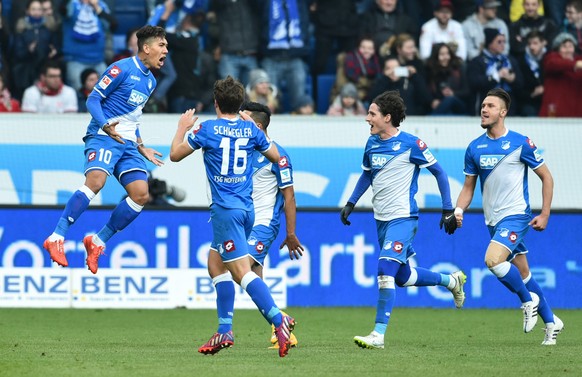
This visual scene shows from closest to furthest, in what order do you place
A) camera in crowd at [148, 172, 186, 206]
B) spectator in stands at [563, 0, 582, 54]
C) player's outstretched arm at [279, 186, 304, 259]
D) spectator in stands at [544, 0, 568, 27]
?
player's outstretched arm at [279, 186, 304, 259] → camera in crowd at [148, 172, 186, 206] → spectator in stands at [563, 0, 582, 54] → spectator in stands at [544, 0, 568, 27]

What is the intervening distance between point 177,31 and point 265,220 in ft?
23.3

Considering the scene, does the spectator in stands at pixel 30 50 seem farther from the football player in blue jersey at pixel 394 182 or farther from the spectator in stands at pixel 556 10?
the football player in blue jersey at pixel 394 182

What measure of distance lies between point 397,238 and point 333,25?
847cm

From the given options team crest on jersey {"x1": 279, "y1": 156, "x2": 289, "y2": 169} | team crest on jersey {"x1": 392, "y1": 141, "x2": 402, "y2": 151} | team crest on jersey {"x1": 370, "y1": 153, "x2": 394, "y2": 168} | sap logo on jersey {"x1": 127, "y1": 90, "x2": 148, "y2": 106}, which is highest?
sap logo on jersey {"x1": 127, "y1": 90, "x2": 148, "y2": 106}

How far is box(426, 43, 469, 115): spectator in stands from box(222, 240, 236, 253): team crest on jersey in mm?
8894

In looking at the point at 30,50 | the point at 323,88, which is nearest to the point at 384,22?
the point at 323,88

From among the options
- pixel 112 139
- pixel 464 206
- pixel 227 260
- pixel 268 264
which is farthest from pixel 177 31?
pixel 227 260

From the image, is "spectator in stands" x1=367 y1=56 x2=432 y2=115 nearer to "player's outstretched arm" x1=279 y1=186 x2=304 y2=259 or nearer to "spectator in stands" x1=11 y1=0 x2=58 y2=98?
"spectator in stands" x1=11 y1=0 x2=58 y2=98

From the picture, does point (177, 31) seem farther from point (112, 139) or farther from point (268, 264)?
point (112, 139)

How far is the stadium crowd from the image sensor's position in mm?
17266

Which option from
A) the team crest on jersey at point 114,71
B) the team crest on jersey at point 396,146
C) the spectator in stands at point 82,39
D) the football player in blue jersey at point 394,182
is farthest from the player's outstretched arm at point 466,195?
the spectator in stands at point 82,39

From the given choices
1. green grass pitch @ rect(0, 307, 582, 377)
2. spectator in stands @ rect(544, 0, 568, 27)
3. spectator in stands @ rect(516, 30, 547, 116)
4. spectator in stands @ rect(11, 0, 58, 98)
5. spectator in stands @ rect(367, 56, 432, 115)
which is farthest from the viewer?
spectator in stands @ rect(544, 0, 568, 27)

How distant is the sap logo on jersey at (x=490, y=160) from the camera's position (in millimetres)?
10789

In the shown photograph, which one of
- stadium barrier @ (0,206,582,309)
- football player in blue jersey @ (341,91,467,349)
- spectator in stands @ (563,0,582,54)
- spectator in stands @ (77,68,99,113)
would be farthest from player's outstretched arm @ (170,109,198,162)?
spectator in stands @ (563,0,582,54)
